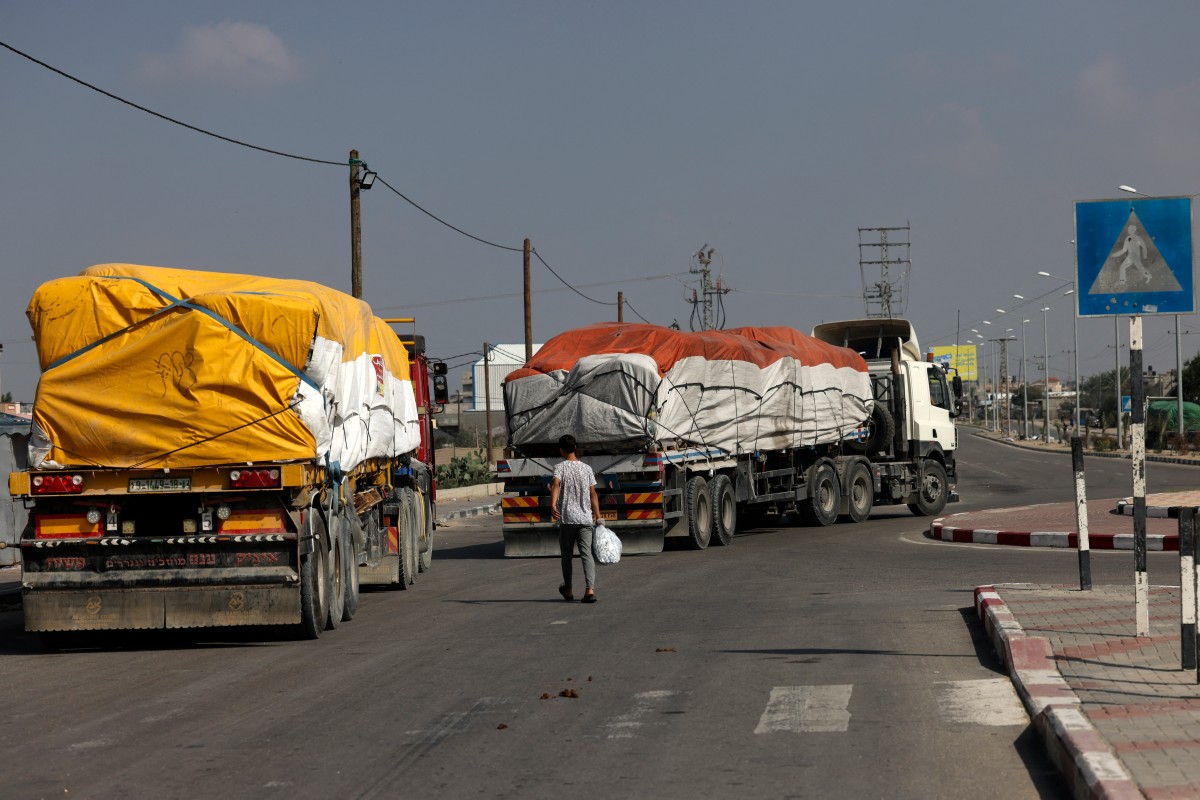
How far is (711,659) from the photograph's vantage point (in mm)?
10297

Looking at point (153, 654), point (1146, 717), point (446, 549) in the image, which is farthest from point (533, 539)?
point (1146, 717)

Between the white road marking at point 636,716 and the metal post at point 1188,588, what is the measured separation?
9.91 feet

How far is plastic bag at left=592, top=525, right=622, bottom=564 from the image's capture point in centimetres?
1459

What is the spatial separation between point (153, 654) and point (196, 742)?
4.20 m

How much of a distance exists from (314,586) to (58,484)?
87.5 inches

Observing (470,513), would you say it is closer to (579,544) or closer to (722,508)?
(722,508)

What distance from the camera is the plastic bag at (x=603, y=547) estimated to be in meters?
14.6

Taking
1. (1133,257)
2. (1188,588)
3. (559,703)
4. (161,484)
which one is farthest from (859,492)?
(559,703)

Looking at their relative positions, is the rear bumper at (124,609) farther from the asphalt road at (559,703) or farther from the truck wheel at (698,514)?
the truck wheel at (698,514)

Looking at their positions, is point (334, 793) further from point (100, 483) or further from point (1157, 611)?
point (1157, 611)

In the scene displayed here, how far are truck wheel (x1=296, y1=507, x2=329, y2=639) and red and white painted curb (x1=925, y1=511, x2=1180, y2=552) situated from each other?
32.2 ft

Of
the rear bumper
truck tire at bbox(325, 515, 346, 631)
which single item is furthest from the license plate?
truck tire at bbox(325, 515, 346, 631)

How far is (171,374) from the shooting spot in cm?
1181

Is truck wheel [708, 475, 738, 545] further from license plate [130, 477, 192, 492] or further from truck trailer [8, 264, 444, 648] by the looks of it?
license plate [130, 477, 192, 492]
